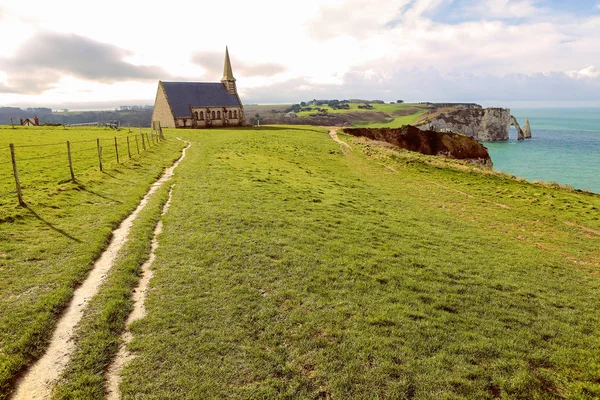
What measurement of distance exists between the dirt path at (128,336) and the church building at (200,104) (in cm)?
8176

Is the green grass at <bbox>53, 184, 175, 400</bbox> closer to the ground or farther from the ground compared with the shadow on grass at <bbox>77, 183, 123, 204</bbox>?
closer to the ground

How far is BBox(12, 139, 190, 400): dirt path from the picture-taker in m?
6.06

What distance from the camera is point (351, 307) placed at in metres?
9.23

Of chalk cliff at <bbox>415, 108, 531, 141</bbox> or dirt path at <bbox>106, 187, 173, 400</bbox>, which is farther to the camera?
chalk cliff at <bbox>415, 108, 531, 141</bbox>

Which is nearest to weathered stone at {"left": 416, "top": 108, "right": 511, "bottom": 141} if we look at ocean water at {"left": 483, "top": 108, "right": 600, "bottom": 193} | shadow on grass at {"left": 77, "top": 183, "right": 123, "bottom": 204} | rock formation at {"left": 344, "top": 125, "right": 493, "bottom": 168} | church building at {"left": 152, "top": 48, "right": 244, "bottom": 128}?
ocean water at {"left": 483, "top": 108, "right": 600, "bottom": 193}

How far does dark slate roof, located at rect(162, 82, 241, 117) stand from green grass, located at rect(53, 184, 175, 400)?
271ft

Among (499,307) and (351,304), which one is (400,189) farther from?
(351,304)

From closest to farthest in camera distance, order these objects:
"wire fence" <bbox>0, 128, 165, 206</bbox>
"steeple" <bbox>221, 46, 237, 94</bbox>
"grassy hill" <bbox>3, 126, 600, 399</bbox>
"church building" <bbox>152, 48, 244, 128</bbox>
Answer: "grassy hill" <bbox>3, 126, 600, 399</bbox> < "wire fence" <bbox>0, 128, 165, 206</bbox> < "church building" <bbox>152, 48, 244, 128</bbox> < "steeple" <bbox>221, 46, 237, 94</bbox>

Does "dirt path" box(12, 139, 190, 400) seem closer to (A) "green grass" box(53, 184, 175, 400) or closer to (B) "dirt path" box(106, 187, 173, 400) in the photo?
(A) "green grass" box(53, 184, 175, 400)

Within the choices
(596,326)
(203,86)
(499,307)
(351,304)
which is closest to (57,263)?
(351,304)

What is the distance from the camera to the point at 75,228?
44.5ft

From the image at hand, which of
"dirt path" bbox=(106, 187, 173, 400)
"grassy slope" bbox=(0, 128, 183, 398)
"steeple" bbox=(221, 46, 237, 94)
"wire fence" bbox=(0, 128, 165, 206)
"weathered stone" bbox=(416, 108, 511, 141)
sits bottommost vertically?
"dirt path" bbox=(106, 187, 173, 400)

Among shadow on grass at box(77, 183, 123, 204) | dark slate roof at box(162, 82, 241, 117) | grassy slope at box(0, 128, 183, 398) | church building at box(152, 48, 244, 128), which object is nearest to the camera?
grassy slope at box(0, 128, 183, 398)

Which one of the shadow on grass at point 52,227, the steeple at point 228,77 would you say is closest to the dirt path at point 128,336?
the shadow on grass at point 52,227
